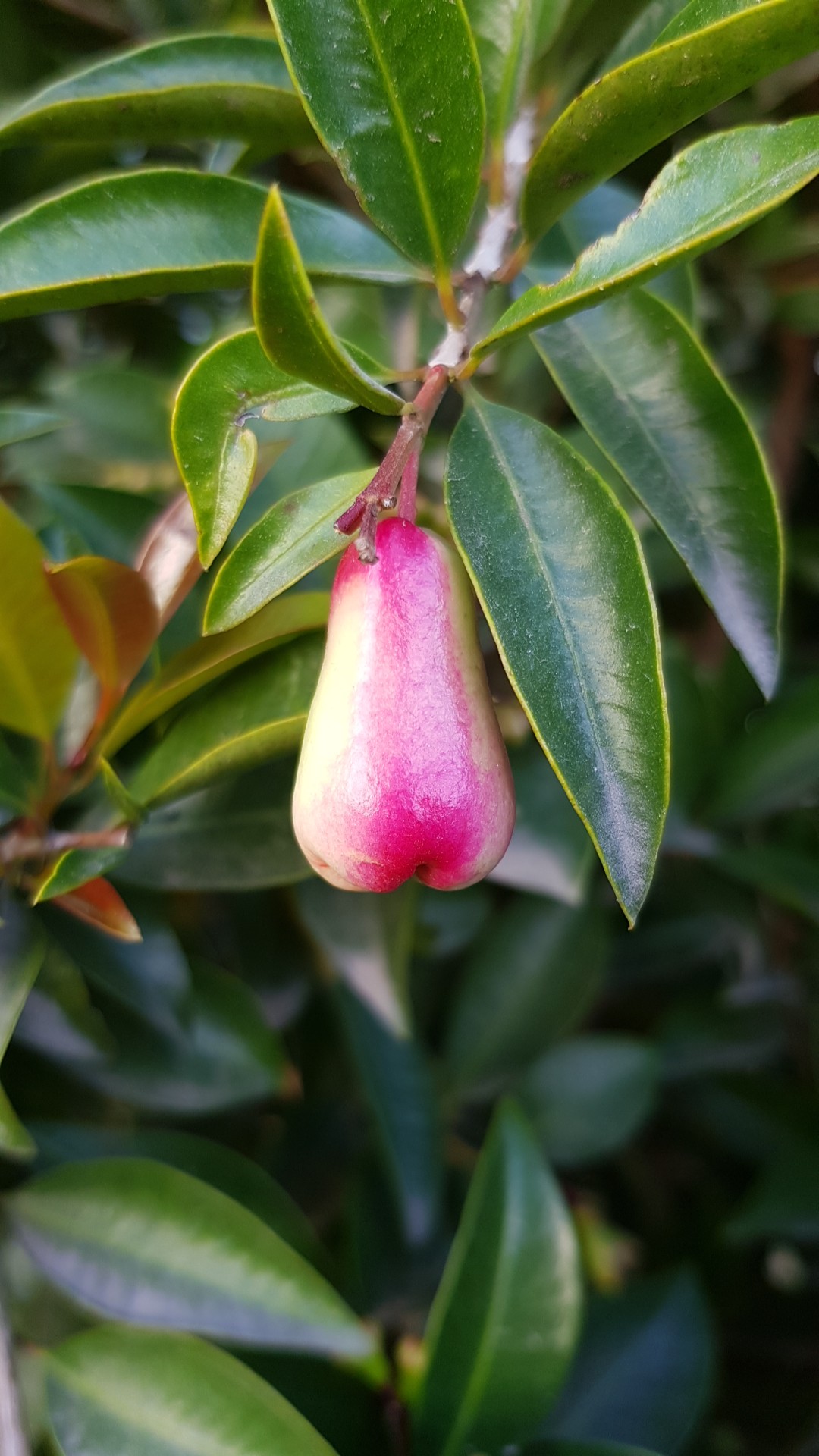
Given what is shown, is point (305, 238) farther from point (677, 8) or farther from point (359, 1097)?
point (359, 1097)

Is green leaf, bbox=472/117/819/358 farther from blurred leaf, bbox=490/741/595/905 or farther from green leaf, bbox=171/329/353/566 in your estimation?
blurred leaf, bbox=490/741/595/905

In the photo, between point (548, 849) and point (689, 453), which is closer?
point (689, 453)

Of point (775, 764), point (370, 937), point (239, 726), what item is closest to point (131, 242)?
point (239, 726)

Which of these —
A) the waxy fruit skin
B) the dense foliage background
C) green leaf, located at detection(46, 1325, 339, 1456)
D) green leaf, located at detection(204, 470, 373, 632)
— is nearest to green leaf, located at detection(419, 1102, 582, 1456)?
the dense foliage background

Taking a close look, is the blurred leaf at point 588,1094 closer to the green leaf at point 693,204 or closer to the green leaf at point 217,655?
the green leaf at point 217,655

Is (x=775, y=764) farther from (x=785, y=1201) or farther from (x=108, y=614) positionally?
(x=108, y=614)
